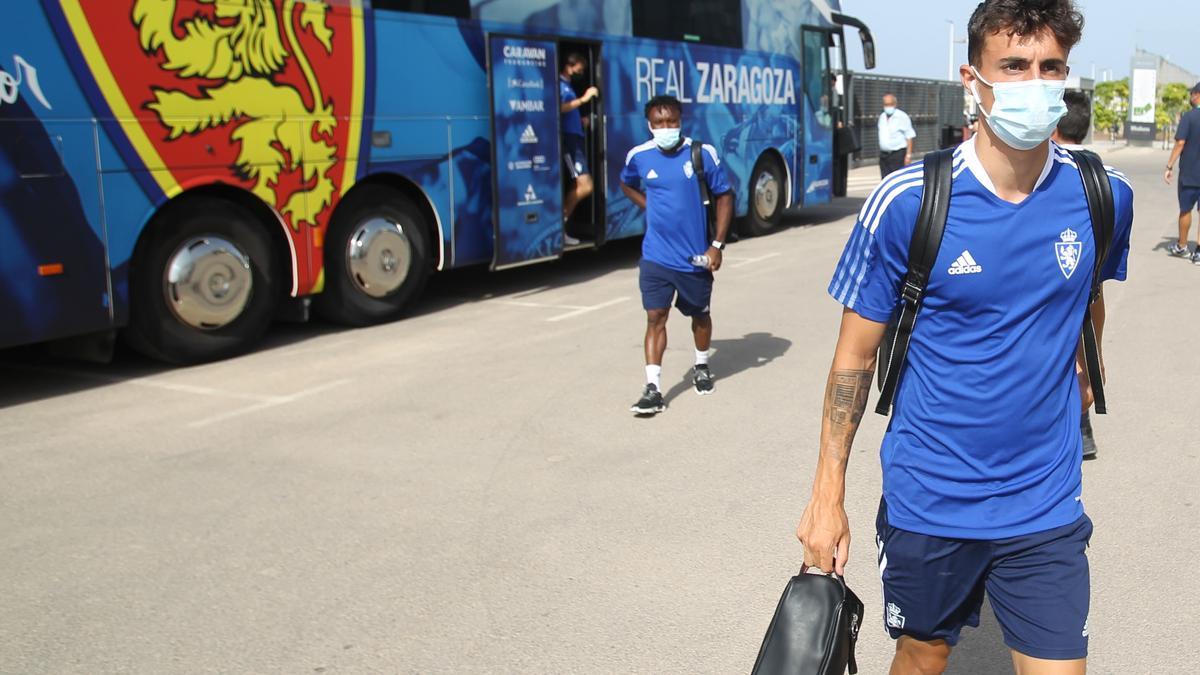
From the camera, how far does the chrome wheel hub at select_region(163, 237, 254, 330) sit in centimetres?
806

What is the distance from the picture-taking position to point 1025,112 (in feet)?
8.00

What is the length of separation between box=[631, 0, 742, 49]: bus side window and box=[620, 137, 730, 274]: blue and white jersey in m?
5.52

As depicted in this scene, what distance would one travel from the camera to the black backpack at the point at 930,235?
2.44 metres

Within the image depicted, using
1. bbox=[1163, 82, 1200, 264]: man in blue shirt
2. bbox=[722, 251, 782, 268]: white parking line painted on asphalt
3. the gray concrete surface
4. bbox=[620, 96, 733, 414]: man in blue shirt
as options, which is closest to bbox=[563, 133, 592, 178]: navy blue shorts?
bbox=[722, 251, 782, 268]: white parking line painted on asphalt

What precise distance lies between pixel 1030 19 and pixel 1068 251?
495 millimetres

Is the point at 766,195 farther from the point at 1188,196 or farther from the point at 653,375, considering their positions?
the point at 653,375

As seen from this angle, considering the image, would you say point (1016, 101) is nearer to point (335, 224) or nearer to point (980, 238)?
point (980, 238)

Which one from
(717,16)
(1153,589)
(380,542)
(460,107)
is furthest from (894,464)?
(717,16)

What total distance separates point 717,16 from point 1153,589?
10530 millimetres

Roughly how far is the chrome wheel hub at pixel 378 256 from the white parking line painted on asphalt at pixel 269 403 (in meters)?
1.97

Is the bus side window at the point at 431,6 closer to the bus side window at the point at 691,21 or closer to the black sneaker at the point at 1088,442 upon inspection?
the bus side window at the point at 691,21

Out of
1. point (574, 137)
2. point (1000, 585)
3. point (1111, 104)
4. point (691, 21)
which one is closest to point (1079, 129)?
point (1000, 585)

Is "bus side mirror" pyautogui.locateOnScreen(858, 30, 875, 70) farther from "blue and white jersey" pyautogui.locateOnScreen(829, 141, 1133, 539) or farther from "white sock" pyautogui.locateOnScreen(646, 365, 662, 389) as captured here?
"blue and white jersey" pyautogui.locateOnScreen(829, 141, 1133, 539)

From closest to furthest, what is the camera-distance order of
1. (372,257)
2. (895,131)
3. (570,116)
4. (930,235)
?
(930,235) < (372,257) < (570,116) < (895,131)
